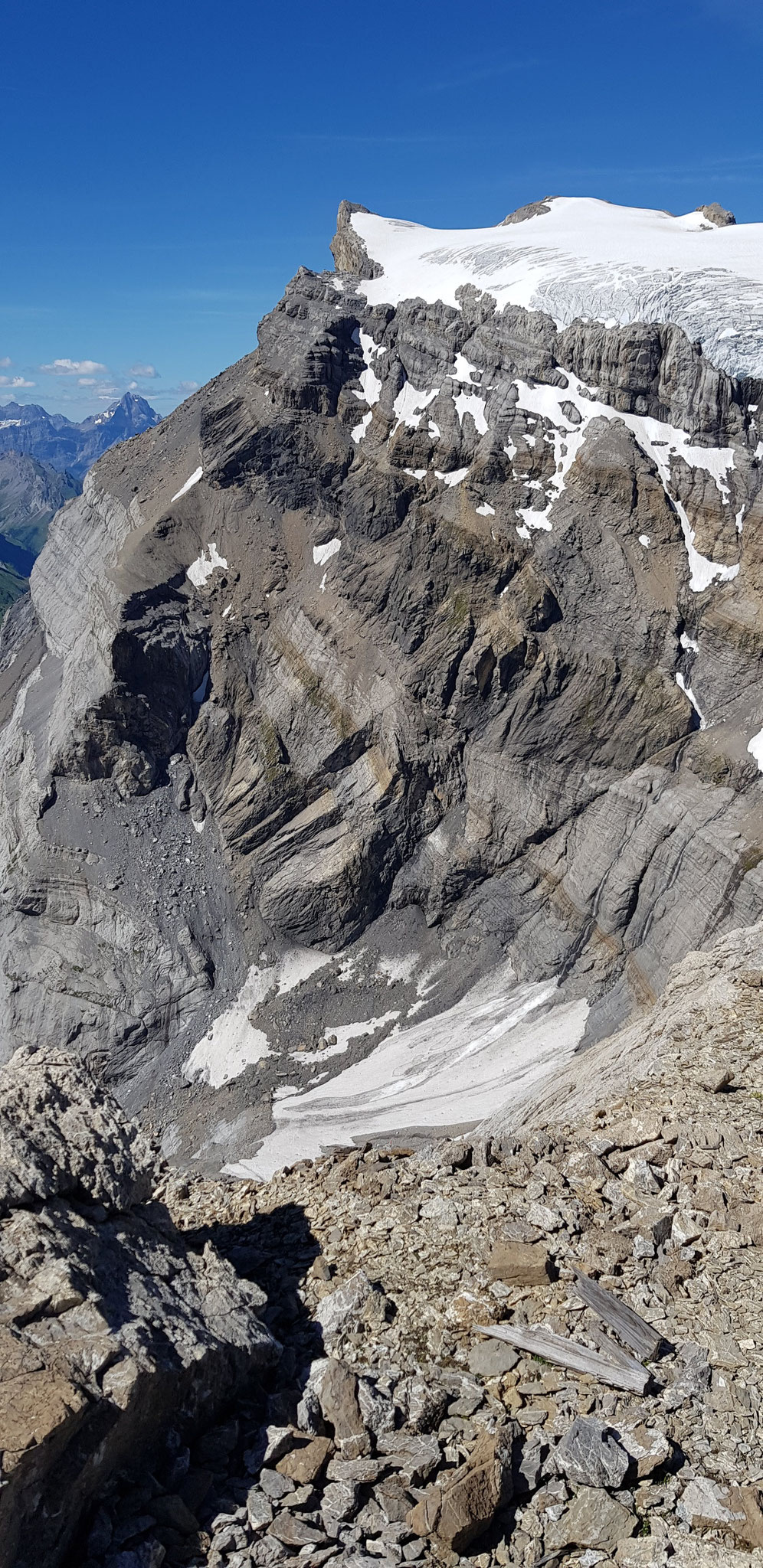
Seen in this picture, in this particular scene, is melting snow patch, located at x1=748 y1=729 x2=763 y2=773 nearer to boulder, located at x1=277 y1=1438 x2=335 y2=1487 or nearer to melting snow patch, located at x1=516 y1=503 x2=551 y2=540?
melting snow patch, located at x1=516 y1=503 x2=551 y2=540

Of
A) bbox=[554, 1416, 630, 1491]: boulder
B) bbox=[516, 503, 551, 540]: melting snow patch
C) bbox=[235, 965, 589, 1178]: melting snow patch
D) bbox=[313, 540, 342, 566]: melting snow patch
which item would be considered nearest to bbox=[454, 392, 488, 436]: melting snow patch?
bbox=[516, 503, 551, 540]: melting snow patch

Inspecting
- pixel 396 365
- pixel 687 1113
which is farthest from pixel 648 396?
pixel 687 1113

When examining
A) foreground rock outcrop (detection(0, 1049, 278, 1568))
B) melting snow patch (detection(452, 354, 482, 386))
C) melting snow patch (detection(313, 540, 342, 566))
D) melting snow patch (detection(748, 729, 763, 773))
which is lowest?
melting snow patch (detection(748, 729, 763, 773))

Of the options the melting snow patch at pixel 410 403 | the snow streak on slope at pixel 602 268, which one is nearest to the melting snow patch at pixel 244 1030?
the melting snow patch at pixel 410 403

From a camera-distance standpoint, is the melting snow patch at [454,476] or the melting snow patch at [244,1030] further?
the melting snow patch at [454,476]

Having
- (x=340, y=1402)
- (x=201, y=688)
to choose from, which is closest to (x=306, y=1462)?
(x=340, y=1402)

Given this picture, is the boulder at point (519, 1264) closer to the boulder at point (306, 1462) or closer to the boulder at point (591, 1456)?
the boulder at point (591, 1456)

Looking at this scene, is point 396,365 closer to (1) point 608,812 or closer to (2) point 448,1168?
(1) point 608,812
